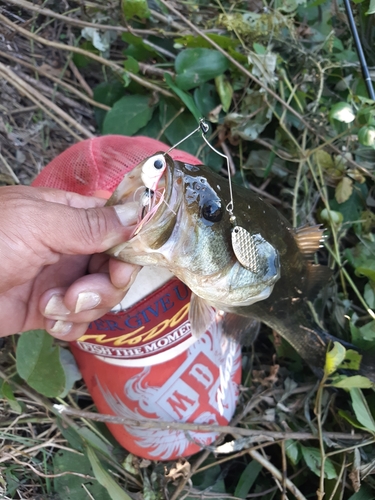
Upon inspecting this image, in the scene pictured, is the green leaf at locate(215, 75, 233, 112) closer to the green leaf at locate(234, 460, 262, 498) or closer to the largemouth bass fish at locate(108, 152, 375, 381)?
the largemouth bass fish at locate(108, 152, 375, 381)

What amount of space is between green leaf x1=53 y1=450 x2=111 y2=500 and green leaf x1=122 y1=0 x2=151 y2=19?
1595mm

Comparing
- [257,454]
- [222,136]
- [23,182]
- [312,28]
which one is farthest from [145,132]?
[257,454]

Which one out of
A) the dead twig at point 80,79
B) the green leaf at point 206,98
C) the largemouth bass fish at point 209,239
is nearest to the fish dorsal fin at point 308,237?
the largemouth bass fish at point 209,239

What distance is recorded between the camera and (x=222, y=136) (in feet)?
6.00

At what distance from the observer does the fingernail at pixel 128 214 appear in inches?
35.6

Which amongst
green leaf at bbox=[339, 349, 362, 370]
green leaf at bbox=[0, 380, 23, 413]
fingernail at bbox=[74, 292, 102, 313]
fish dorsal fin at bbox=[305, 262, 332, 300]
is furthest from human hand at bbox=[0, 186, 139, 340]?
green leaf at bbox=[339, 349, 362, 370]

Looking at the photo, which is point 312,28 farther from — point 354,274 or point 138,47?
point 354,274

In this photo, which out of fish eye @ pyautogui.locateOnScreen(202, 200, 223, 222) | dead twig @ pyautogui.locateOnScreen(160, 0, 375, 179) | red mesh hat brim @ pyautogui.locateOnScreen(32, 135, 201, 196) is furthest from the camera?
dead twig @ pyautogui.locateOnScreen(160, 0, 375, 179)

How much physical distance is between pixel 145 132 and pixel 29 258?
3.30 feet

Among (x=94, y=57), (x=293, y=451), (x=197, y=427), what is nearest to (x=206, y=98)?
(x=94, y=57)

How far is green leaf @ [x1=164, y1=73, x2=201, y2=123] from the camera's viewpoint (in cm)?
168

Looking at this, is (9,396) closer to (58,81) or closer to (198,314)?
(198,314)

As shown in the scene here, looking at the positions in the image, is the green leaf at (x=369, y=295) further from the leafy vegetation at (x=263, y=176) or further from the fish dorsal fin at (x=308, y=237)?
the fish dorsal fin at (x=308, y=237)

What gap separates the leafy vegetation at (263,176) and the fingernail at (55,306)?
36 centimetres
